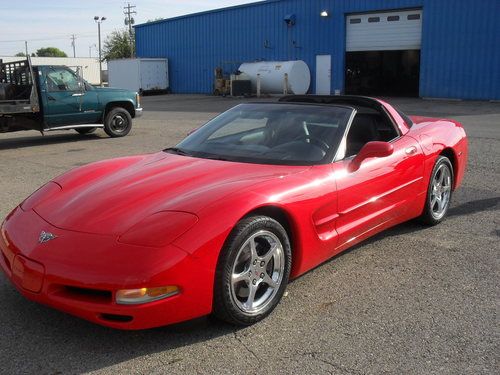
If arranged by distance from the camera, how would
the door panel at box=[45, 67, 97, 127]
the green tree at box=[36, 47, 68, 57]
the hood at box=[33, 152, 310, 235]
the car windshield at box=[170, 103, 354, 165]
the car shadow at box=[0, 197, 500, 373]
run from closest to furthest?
the car shadow at box=[0, 197, 500, 373], the hood at box=[33, 152, 310, 235], the car windshield at box=[170, 103, 354, 165], the door panel at box=[45, 67, 97, 127], the green tree at box=[36, 47, 68, 57]

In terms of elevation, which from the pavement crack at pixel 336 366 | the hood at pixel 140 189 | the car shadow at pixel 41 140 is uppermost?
the hood at pixel 140 189

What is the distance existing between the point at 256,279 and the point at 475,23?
23087mm

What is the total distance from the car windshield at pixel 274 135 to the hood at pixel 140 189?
204 millimetres

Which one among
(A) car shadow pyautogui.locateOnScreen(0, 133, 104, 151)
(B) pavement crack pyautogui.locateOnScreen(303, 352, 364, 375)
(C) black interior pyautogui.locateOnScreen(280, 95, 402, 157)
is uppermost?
(C) black interior pyautogui.locateOnScreen(280, 95, 402, 157)

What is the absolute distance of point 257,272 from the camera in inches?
123

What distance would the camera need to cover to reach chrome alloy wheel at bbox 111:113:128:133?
42.5 ft

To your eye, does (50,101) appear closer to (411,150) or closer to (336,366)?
(411,150)

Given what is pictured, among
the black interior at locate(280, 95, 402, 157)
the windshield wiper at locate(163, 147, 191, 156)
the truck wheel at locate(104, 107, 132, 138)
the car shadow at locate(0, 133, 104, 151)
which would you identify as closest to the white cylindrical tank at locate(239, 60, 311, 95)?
the truck wheel at locate(104, 107, 132, 138)

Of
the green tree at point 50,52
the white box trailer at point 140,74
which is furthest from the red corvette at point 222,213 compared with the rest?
the green tree at point 50,52

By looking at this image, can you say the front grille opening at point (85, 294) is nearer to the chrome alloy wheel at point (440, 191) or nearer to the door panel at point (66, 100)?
the chrome alloy wheel at point (440, 191)

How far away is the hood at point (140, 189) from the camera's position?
9.82ft

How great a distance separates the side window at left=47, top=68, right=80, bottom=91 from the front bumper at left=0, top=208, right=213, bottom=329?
9.83 meters

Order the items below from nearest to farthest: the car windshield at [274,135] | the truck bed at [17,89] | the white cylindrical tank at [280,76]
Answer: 1. the car windshield at [274,135]
2. the truck bed at [17,89]
3. the white cylindrical tank at [280,76]

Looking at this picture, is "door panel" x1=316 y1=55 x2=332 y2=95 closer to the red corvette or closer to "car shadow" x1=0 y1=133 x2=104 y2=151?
"car shadow" x1=0 y1=133 x2=104 y2=151
